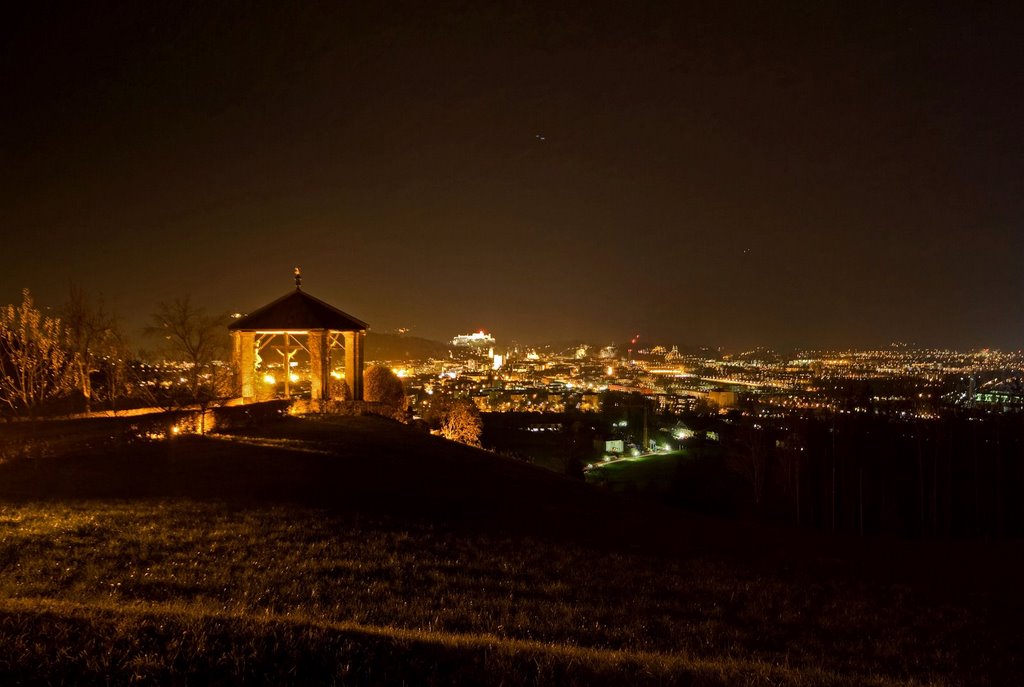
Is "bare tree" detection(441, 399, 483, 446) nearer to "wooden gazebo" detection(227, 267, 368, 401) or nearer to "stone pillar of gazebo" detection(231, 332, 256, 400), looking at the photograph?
"wooden gazebo" detection(227, 267, 368, 401)

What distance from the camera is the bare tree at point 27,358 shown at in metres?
20.7

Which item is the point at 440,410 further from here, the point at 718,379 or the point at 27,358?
the point at 718,379

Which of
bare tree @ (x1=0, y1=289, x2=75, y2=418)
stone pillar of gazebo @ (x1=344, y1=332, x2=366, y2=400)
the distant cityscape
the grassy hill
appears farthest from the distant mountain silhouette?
the grassy hill

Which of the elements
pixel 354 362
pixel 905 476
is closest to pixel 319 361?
pixel 354 362

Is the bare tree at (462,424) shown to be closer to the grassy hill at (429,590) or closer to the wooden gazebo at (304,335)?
the wooden gazebo at (304,335)

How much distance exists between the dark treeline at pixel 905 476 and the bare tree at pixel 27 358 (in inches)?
1072

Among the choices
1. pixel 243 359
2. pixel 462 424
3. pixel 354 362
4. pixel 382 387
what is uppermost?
pixel 243 359

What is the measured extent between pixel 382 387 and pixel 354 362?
5.32 meters

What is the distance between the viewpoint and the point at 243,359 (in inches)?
1191

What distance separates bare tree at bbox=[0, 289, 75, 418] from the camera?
2072cm

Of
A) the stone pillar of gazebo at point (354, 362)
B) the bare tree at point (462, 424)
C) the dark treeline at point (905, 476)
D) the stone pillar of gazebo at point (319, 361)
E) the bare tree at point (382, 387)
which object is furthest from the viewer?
the bare tree at point (462, 424)

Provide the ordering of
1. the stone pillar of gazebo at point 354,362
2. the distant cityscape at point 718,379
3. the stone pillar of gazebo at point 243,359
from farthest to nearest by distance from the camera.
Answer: the distant cityscape at point 718,379
the stone pillar of gazebo at point 354,362
the stone pillar of gazebo at point 243,359

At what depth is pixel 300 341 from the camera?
3181 cm

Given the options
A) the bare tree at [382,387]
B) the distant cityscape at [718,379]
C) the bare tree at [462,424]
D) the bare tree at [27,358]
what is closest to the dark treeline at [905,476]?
the distant cityscape at [718,379]
